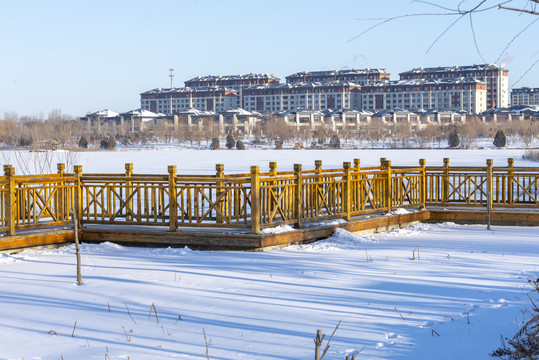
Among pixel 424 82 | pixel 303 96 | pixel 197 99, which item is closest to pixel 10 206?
pixel 303 96

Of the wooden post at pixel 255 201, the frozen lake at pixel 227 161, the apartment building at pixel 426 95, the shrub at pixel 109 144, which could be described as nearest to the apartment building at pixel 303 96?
the apartment building at pixel 426 95

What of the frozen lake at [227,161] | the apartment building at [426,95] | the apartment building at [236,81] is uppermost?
the apartment building at [236,81]

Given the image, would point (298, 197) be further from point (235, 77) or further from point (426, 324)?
point (235, 77)

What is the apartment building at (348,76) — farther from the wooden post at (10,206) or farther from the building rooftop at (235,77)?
the wooden post at (10,206)

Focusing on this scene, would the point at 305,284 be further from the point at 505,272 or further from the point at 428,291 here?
the point at 505,272

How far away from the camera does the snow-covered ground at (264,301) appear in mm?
6070

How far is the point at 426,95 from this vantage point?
→ 152 meters

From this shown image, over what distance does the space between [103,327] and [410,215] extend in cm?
960

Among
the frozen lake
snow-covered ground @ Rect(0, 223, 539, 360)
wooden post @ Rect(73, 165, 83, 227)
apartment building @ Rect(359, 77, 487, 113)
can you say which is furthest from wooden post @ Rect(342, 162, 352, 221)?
apartment building @ Rect(359, 77, 487, 113)

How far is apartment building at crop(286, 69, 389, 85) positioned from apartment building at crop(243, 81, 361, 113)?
9.64 meters

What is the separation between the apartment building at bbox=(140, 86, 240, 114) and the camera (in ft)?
547

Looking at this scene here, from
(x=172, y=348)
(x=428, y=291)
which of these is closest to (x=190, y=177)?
(x=428, y=291)

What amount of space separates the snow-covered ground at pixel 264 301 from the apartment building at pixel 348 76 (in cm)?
15481

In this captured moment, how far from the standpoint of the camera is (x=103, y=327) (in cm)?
673
